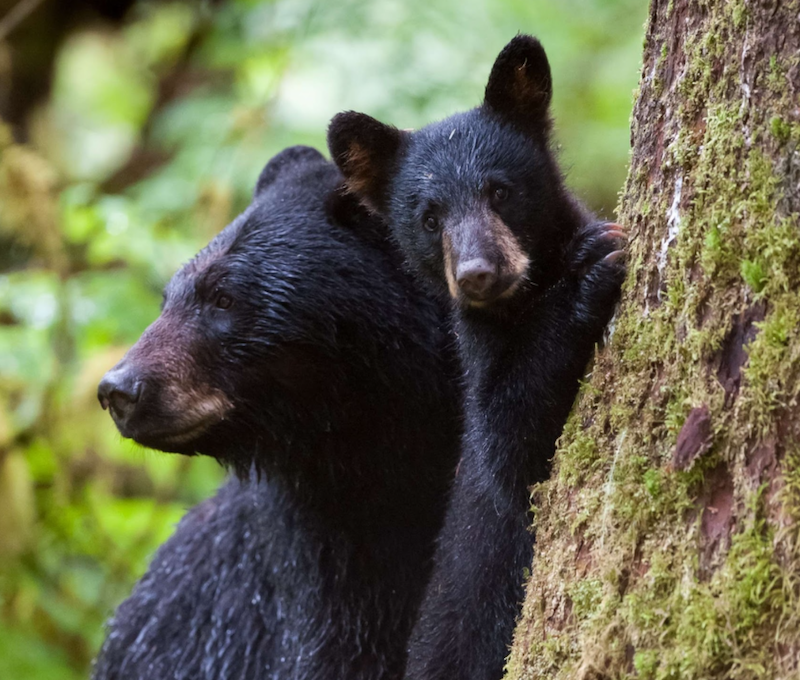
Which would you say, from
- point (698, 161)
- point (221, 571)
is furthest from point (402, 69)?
point (698, 161)

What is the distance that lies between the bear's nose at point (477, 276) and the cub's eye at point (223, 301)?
5.00 ft

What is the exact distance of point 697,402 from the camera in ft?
7.09

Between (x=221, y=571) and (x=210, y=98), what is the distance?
5811 mm

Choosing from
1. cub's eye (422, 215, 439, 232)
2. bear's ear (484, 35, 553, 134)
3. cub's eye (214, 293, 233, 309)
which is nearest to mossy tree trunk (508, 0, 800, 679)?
bear's ear (484, 35, 553, 134)

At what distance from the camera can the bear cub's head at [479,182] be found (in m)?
3.03

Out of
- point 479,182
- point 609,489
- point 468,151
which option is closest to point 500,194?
point 479,182

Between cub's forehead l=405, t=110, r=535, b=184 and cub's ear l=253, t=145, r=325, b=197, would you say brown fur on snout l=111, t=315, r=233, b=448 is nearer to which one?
cub's ear l=253, t=145, r=325, b=197

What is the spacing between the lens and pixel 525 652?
2.57m

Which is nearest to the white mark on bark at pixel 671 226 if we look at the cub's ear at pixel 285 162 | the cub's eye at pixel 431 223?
the cub's eye at pixel 431 223

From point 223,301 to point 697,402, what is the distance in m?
2.46

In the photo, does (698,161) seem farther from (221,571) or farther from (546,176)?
(221,571)

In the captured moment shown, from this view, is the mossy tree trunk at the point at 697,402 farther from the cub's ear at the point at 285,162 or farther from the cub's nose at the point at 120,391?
the cub's ear at the point at 285,162

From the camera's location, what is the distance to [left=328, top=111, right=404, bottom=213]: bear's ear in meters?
3.59

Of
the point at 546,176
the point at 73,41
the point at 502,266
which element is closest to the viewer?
the point at 502,266
